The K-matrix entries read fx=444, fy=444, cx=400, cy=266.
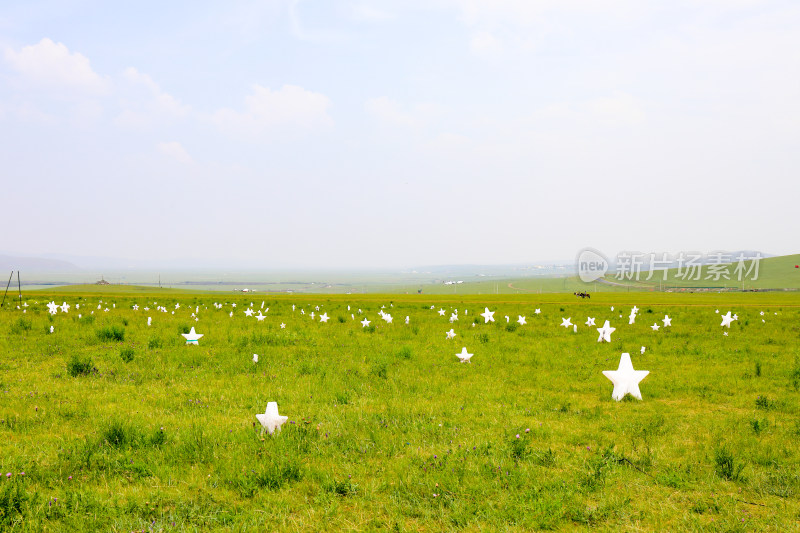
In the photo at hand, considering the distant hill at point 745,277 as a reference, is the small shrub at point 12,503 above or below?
below

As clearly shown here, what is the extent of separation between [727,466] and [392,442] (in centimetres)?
470

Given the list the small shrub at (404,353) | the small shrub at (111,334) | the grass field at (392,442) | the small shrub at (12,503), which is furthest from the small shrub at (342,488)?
the small shrub at (111,334)

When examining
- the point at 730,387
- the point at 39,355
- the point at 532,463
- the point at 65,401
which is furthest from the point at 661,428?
the point at 39,355

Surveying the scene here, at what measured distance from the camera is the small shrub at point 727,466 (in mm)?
5918

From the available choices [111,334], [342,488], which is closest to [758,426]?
[342,488]

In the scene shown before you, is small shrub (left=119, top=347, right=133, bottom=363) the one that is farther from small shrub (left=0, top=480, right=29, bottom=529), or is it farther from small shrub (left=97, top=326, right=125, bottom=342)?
small shrub (left=0, top=480, right=29, bottom=529)

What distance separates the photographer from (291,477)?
5852 mm

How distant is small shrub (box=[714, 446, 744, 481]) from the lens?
5.92m

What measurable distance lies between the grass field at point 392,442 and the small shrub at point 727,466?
23 millimetres

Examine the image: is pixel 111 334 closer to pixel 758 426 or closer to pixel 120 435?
pixel 120 435

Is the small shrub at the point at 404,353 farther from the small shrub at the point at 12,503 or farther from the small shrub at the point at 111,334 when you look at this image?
the small shrub at the point at 111,334

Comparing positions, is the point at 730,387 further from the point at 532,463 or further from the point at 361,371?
the point at 361,371

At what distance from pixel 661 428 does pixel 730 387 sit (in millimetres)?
4852

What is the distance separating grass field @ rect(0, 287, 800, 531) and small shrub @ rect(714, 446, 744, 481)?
23 mm
